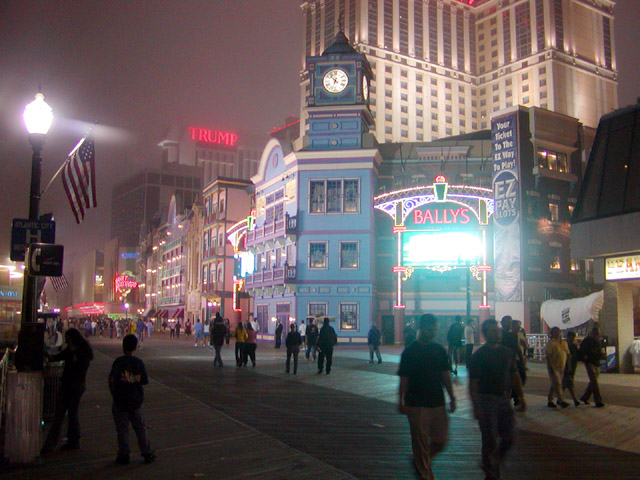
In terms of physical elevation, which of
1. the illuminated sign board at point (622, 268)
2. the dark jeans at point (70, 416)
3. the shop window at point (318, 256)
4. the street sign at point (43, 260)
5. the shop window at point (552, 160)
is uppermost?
the shop window at point (552, 160)

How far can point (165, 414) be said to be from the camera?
508 inches

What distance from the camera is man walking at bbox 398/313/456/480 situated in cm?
733

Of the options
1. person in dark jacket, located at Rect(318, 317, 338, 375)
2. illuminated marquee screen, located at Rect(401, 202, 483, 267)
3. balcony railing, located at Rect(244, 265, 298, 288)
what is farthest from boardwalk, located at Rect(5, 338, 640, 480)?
balcony railing, located at Rect(244, 265, 298, 288)

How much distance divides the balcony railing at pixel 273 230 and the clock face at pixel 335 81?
9.76 metres

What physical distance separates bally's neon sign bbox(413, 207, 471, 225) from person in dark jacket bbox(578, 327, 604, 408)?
2982 cm

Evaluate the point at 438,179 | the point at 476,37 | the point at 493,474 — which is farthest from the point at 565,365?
the point at 476,37

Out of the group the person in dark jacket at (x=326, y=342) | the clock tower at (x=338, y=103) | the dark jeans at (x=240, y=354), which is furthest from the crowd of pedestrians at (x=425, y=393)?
the clock tower at (x=338, y=103)

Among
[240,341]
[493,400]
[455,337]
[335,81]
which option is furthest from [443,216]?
[493,400]

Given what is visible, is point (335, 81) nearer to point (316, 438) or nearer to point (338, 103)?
point (338, 103)

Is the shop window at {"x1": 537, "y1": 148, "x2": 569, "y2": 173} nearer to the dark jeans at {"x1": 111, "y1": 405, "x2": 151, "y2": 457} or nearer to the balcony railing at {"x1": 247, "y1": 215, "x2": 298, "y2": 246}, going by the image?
the balcony railing at {"x1": 247, "y1": 215, "x2": 298, "y2": 246}

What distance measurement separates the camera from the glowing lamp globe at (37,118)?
10.1 metres

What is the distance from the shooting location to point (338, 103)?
46750 mm

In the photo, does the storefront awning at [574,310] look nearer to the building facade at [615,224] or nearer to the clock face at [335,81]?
the building facade at [615,224]

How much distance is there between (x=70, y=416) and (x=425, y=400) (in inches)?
214
